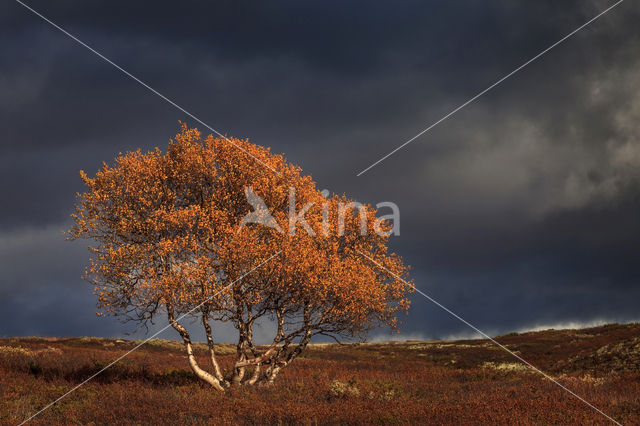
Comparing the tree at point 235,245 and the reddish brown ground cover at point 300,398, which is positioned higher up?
the tree at point 235,245

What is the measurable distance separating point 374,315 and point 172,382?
11044 millimetres

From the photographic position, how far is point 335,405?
18.4m

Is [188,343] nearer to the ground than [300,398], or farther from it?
farther from it

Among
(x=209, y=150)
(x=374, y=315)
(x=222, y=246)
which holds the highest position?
(x=209, y=150)

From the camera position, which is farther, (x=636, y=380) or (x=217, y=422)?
(x=636, y=380)

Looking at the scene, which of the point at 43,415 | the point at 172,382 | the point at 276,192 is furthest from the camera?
the point at 172,382

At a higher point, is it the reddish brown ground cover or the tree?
the tree

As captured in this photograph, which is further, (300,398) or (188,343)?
(188,343)

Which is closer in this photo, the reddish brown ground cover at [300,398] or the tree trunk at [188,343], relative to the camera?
the reddish brown ground cover at [300,398]

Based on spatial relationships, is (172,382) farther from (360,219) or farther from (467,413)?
(467,413)

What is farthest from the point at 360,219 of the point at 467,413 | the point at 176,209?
the point at 467,413

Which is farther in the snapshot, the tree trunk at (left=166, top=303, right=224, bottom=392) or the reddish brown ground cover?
the tree trunk at (left=166, top=303, right=224, bottom=392)

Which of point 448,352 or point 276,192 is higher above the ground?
point 276,192

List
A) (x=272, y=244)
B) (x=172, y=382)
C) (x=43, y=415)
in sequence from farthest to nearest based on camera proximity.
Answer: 1. (x=172, y=382)
2. (x=272, y=244)
3. (x=43, y=415)
